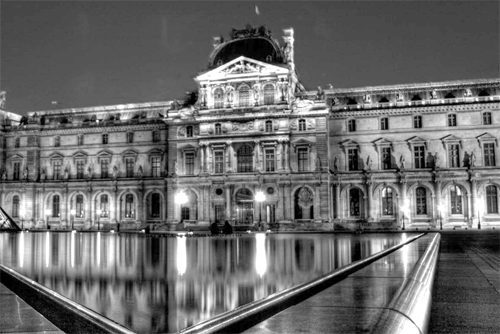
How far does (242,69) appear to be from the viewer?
64.8 metres

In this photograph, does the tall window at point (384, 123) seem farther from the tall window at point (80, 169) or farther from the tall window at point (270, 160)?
the tall window at point (80, 169)

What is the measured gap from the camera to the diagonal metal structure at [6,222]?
61.5 meters

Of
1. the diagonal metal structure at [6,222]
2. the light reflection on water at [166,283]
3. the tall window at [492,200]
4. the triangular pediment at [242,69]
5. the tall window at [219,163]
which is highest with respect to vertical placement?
the triangular pediment at [242,69]

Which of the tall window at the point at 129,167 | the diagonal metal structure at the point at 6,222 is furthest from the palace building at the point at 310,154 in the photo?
the diagonal metal structure at the point at 6,222

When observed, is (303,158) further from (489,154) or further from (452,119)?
(489,154)

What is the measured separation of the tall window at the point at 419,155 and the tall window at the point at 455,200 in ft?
13.8

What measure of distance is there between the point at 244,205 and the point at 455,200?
22.9 metres

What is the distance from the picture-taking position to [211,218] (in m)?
63.9

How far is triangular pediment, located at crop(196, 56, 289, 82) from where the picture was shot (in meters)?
64.0

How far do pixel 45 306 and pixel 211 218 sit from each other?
55693 millimetres

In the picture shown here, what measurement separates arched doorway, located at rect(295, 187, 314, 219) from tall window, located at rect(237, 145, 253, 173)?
6484 millimetres

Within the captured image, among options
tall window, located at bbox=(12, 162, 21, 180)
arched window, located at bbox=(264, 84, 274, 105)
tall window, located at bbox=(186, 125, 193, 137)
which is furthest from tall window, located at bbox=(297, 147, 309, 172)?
tall window, located at bbox=(12, 162, 21, 180)

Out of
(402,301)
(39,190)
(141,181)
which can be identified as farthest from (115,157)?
(402,301)

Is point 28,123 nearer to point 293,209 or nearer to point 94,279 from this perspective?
point 293,209
